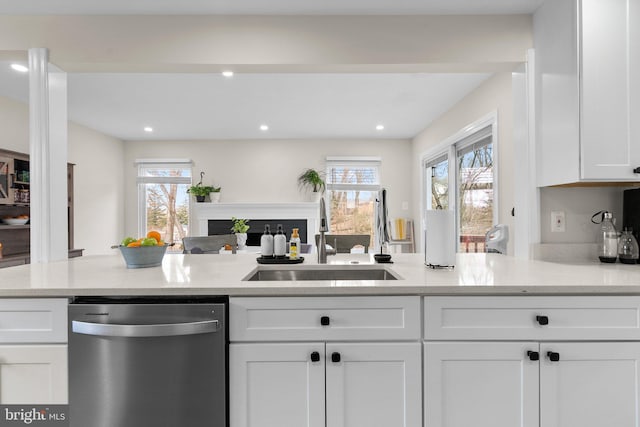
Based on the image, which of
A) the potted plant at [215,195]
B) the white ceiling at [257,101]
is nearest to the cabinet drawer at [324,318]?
the white ceiling at [257,101]

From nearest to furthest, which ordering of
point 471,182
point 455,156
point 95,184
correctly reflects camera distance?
1. point 471,182
2. point 455,156
3. point 95,184

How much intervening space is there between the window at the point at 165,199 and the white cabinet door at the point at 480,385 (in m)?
5.64

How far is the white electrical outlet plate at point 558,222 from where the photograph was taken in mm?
1930

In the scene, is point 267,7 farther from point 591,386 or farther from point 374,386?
point 591,386

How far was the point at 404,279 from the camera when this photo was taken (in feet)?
4.57

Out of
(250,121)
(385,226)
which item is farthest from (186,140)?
(385,226)

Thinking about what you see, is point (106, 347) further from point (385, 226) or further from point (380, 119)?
point (380, 119)

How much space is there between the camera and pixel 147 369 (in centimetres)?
122

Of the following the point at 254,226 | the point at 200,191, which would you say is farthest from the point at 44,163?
the point at 254,226

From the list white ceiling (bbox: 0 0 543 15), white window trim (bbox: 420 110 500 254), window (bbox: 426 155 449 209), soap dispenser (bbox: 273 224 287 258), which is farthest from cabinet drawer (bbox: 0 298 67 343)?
window (bbox: 426 155 449 209)

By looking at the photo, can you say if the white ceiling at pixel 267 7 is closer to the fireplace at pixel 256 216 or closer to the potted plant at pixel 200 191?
the potted plant at pixel 200 191

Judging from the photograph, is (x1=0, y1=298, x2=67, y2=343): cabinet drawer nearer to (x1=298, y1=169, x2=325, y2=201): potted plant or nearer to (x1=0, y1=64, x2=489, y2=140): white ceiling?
(x1=0, y1=64, x2=489, y2=140): white ceiling

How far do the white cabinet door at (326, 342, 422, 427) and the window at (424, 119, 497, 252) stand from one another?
2227 mm
